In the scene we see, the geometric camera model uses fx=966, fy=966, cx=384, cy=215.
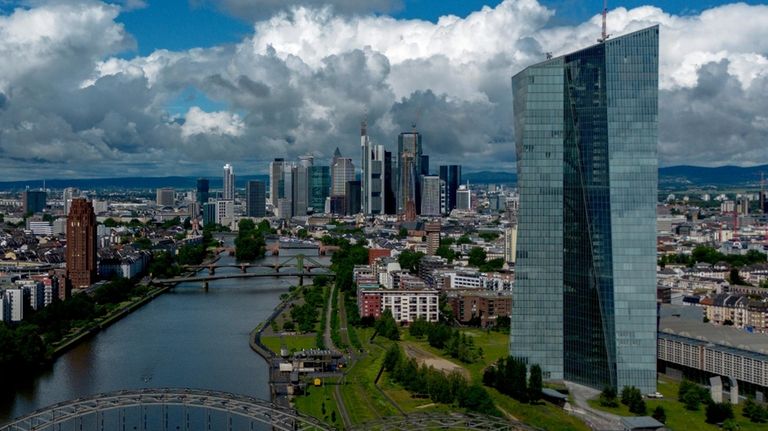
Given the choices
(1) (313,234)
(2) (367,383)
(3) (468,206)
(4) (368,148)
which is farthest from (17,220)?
(2) (367,383)

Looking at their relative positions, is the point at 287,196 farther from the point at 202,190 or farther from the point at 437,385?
the point at 437,385

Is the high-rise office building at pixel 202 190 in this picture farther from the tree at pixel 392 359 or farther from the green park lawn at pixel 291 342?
the tree at pixel 392 359

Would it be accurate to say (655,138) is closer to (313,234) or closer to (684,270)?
(684,270)

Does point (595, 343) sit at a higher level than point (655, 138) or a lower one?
lower

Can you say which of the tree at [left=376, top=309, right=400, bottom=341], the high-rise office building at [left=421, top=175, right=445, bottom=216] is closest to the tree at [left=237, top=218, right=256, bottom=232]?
the high-rise office building at [left=421, top=175, right=445, bottom=216]

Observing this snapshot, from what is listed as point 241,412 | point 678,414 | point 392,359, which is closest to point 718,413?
point 678,414
